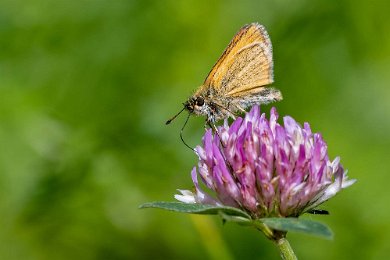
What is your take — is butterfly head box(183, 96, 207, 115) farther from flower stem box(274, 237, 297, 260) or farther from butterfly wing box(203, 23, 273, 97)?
flower stem box(274, 237, 297, 260)

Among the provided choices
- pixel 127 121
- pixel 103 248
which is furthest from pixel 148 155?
pixel 103 248

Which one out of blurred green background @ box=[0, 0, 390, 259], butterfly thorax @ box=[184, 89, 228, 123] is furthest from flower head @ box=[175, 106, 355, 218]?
blurred green background @ box=[0, 0, 390, 259]

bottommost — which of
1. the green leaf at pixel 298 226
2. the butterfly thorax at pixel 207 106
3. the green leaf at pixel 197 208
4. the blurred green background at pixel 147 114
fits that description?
the green leaf at pixel 298 226

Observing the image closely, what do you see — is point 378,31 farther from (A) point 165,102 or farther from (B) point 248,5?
(A) point 165,102

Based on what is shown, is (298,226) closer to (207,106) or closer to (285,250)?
(285,250)

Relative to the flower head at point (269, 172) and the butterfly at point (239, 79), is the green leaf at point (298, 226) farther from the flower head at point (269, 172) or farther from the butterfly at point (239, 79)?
the butterfly at point (239, 79)

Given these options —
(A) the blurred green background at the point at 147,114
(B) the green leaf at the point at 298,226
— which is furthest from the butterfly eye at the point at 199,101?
(A) the blurred green background at the point at 147,114

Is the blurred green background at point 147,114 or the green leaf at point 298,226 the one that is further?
the blurred green background at point 147,114
